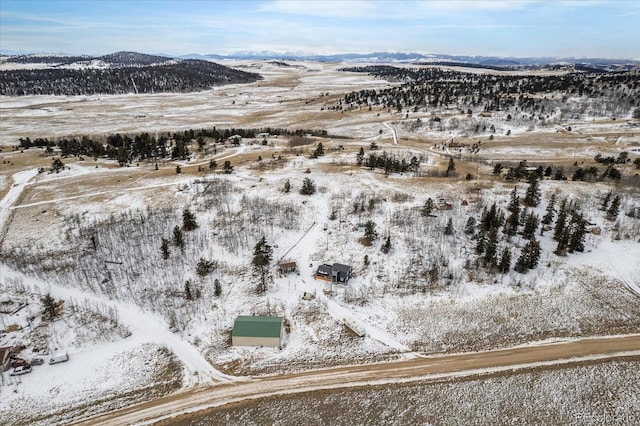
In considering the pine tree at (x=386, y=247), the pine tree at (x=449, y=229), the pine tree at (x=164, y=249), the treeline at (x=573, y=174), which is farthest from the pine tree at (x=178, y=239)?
the treeline at (x=573, y=174)

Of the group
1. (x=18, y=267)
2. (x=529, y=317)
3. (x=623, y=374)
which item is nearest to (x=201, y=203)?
A: (x=18, y=267)

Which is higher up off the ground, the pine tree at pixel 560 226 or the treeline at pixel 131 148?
the treeline at pixel 131 148

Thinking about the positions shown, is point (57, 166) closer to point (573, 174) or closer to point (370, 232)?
point (370, 232)

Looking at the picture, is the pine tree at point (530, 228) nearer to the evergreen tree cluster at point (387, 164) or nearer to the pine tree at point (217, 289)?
the evergreen tree cluster at point (387, 164)

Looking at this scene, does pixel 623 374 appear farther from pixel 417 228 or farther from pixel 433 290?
pixel 417 228

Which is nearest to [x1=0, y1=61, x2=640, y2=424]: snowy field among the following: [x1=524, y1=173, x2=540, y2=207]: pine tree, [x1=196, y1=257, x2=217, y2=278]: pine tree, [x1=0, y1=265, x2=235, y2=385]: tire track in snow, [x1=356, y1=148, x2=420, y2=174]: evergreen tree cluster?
[x1=0, y1=265, x2=235, y2=385]: tire track in snow

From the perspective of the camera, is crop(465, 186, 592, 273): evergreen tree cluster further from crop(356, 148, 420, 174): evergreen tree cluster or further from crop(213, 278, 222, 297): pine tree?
crop(213, 278, 222, 297): pine tree
